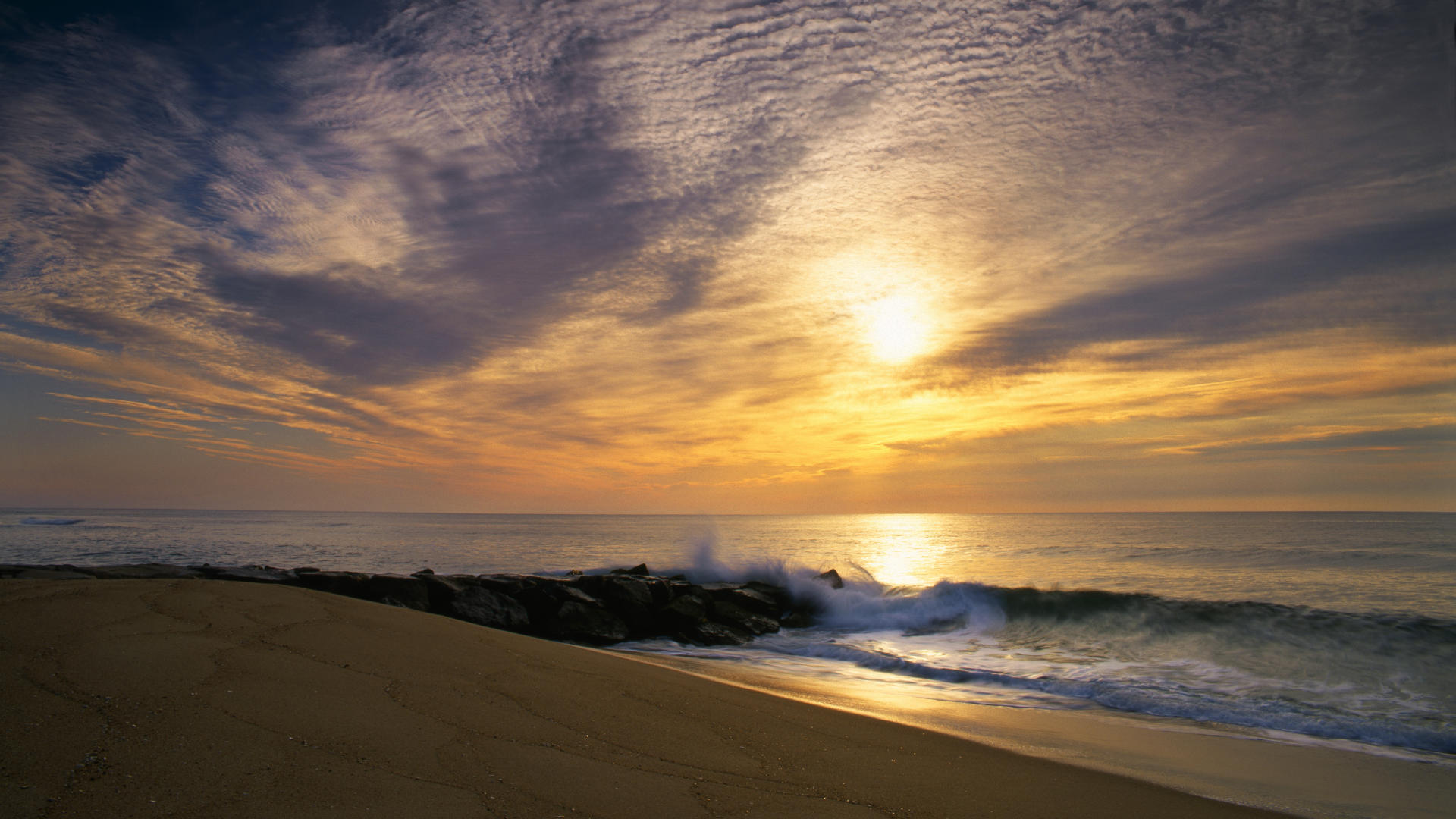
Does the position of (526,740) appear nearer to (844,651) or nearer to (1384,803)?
(1384,803)

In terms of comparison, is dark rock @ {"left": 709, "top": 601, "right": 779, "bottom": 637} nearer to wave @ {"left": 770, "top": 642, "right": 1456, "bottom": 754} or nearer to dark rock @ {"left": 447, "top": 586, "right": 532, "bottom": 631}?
dark rock @ {"left": 447, "top": 586, "right": 532, "bottom": 631}

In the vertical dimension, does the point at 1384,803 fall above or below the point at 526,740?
below

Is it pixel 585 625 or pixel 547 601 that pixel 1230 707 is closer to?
pixel 585 625

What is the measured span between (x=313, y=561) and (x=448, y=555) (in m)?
9.11

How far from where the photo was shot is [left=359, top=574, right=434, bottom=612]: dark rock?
14.4m

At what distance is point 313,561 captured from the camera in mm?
32812

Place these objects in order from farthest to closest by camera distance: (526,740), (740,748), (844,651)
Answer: (844,651)
(740,748)
(526,740)

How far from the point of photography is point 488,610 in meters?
15.4

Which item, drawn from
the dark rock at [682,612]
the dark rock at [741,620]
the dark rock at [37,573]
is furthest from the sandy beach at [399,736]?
the dark rock at [741,620]

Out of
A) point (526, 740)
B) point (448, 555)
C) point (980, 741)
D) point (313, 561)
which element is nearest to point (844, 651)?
point (980, 741)

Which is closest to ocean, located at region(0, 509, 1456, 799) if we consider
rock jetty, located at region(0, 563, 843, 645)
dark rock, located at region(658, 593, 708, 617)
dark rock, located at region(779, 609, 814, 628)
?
dark rock, located at region(779, 609, 814, 628)

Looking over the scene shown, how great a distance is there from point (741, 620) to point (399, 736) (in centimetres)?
1375

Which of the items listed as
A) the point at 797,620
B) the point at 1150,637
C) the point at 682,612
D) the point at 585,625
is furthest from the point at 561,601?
the point at 1150,637

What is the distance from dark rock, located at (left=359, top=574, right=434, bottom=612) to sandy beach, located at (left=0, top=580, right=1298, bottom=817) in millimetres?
8002
